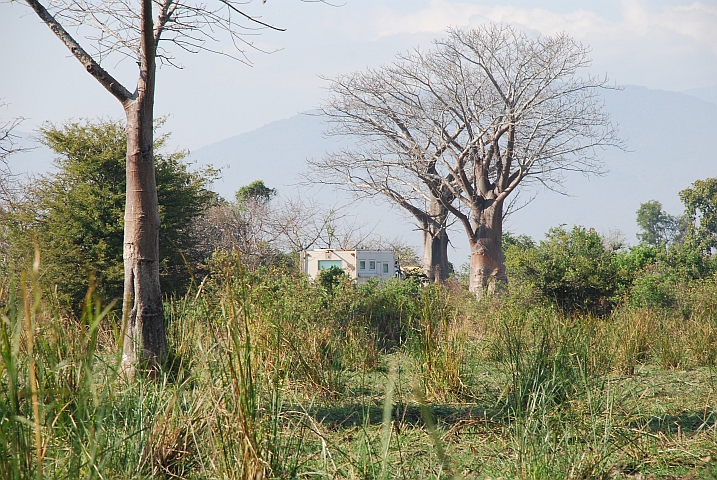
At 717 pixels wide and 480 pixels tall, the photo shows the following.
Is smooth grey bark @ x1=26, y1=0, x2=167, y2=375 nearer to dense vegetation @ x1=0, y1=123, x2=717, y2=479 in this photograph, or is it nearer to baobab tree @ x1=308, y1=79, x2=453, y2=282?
dense vegetation @ x1=0, y1=123, x2=717, y2=479

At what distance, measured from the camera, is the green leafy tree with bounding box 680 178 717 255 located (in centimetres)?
3372

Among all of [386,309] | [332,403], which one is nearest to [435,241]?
[386,309]

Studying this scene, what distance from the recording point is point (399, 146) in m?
17.8

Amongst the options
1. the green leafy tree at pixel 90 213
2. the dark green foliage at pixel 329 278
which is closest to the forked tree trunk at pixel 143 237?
the green leafy tree at pixel 90 213

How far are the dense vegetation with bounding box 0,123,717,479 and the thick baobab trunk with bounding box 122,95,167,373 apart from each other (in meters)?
0.22

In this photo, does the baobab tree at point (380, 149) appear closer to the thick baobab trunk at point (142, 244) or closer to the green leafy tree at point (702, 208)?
the thick baobab trunk at point (142, 244)

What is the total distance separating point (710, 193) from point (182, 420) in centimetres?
3779

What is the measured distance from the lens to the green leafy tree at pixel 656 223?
51.4 meters

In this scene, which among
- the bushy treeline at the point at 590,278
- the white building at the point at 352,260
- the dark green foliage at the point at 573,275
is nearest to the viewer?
the bushy treeline at the point at 590,278

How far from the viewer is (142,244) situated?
4.89 metres

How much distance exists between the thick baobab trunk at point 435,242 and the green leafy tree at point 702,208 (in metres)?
19.0

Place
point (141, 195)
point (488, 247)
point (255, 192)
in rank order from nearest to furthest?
point (141, 195)
point (488, 247)
point (255, 192)

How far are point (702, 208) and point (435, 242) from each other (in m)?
22.9

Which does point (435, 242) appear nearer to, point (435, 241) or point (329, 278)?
point (435, 241)
